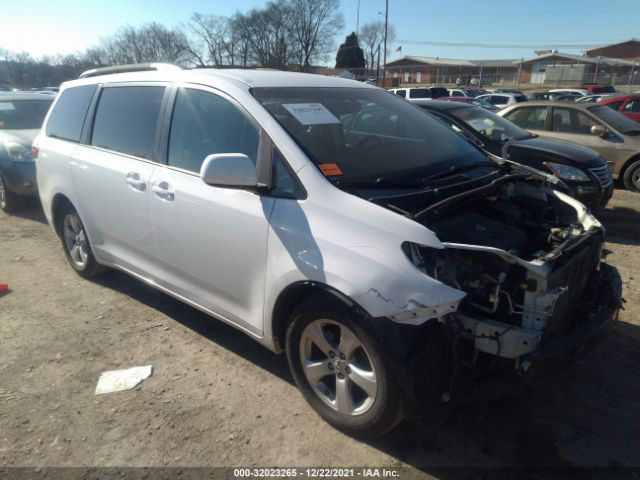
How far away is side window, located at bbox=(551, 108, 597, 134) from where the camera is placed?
8047mm

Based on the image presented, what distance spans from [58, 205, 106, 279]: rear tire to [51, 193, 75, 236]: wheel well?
2 centimetres

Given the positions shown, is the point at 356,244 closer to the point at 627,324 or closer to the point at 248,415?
the point at 248,415

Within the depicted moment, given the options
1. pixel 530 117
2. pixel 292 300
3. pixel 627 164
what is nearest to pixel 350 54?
pixel 530 117

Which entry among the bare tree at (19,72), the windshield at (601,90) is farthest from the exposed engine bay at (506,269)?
the bare tree at (19,72)

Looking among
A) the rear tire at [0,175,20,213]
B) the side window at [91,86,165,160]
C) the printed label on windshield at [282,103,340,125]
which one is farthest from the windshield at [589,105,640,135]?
the rear tire at [0,175,20,213]

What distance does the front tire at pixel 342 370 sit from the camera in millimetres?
2227

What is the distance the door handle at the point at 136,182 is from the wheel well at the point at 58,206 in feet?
4.31

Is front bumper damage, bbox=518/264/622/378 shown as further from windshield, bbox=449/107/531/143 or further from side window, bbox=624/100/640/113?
side window, bbox=624/100/640/113

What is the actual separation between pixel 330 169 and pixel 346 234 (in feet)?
1.50

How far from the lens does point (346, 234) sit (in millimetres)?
2256

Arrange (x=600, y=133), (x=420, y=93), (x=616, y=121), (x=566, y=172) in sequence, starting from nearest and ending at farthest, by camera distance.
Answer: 1. (x=566, y=172)
2. (x=600, y=133)
3. (x=616, y=121)
4. (x=420, y=93)

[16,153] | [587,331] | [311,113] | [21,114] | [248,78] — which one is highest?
[248,78]

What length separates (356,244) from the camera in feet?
7.26

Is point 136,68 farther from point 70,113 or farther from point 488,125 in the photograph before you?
point 488,125
